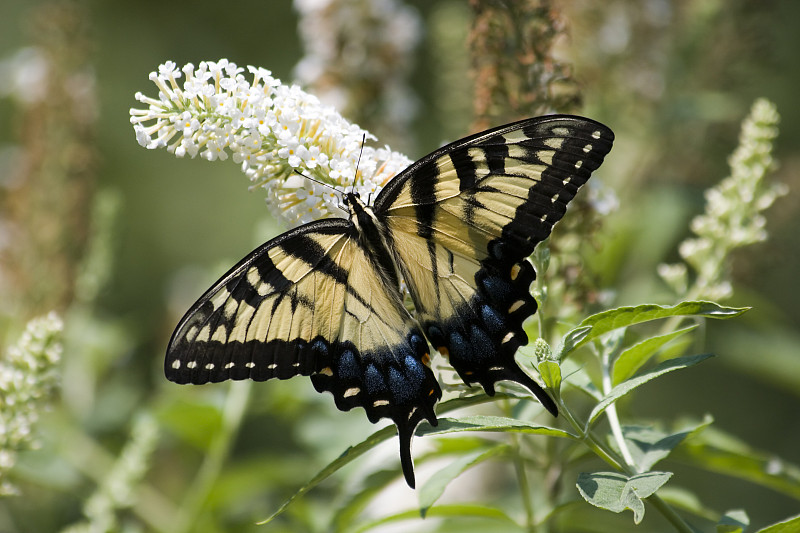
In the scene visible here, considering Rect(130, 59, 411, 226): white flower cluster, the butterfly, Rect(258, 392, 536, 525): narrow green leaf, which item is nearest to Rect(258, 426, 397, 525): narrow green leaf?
Rect(258, 392, 536, 525): narrow green leaf

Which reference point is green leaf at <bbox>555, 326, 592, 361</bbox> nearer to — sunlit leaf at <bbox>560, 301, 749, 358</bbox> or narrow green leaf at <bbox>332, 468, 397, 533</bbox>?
sunlit leaf at <bbox>560, 301, 749, 358</bbox>

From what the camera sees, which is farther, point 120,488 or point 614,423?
point 120,488

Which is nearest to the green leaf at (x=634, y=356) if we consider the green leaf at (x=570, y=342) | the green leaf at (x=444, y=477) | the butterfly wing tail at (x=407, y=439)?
the green leaf at (x=570, y=342)

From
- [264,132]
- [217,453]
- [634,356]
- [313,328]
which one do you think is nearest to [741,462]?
[634,356]

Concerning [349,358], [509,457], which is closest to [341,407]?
[349,358]

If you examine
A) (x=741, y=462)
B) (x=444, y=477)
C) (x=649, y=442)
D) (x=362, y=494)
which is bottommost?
(x=741, y=462)

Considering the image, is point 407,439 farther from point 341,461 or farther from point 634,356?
point 634,356

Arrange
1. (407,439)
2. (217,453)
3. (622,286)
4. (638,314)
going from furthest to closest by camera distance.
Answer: (622,286), (217,453), (407,439), (638,314)
